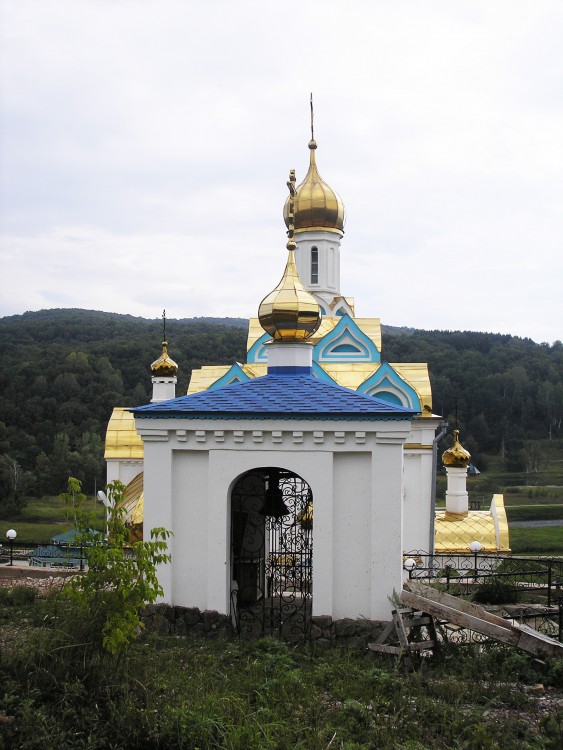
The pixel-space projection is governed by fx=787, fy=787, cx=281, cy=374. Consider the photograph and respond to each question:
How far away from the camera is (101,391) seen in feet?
142

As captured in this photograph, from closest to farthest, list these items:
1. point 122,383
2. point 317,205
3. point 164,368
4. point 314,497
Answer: point 314,497 < point 164,368 < point 317,205 < point 122,383

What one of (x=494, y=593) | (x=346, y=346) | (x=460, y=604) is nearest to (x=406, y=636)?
(x=460, y=604)

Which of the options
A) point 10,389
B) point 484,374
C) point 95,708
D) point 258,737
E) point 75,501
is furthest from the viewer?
point 484,374

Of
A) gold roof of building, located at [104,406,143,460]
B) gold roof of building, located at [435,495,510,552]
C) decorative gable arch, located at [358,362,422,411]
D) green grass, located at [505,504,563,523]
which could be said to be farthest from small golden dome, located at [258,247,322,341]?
green grass, located at [505,504,563,523]

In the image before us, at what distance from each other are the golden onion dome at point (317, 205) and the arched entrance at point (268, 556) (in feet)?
29.6

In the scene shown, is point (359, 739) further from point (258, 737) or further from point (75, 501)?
point (75, 501)

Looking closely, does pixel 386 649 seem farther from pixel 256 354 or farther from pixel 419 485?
pixel 256 354

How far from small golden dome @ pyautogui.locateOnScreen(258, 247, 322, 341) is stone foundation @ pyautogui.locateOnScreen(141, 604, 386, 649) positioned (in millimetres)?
3416

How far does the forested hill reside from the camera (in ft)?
132

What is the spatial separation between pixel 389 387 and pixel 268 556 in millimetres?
4627

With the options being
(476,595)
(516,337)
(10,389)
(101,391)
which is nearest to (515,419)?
(516,337)

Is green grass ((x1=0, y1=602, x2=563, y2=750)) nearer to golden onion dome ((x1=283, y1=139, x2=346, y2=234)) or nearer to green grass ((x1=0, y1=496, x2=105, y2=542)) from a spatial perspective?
golden onion dome ((x1=283, y1=139, x2=346, y2=234))

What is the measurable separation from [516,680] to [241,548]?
3433mm

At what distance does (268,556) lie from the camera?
9.03m
